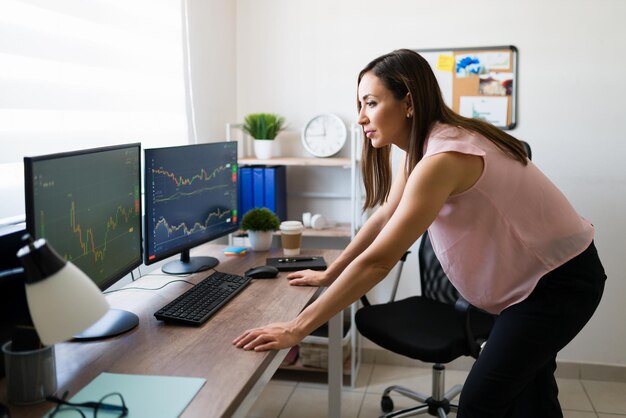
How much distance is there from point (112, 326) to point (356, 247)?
87 cm

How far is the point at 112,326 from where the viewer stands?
1684 millimetres

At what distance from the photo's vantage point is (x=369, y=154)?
2.11 m

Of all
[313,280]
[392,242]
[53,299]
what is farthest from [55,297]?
[313,280]

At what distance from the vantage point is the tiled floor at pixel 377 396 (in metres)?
2.96

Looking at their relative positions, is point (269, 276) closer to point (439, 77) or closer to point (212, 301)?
point (212, 301)

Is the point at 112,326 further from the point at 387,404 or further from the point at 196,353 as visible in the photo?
the point at 387,404

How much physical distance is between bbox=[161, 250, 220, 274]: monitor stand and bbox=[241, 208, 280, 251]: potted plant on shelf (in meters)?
0.20

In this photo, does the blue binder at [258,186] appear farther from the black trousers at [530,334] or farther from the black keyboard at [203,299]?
the black trousers at [530,334]

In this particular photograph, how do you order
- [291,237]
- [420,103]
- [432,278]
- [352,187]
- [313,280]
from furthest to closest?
[352,187]
[432,278]
[291,237]
[313,280]
[420,103]

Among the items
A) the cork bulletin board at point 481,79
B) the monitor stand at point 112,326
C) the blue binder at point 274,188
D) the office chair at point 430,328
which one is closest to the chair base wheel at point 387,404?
the office chair at point 430,328

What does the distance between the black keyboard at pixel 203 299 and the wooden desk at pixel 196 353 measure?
0.02 metres

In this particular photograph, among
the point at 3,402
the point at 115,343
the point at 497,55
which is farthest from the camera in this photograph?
the point at 497,55

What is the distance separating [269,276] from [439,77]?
1.56 meters

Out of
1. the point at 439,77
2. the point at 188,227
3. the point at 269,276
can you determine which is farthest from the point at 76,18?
the point at 439,77
